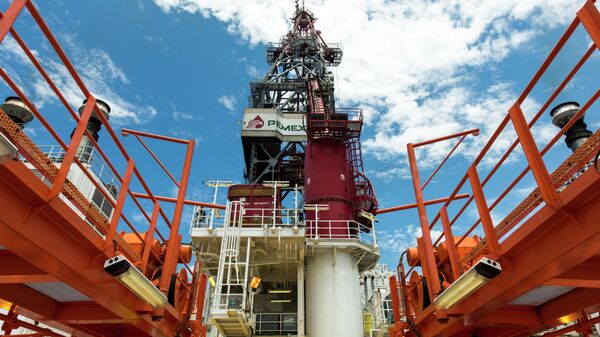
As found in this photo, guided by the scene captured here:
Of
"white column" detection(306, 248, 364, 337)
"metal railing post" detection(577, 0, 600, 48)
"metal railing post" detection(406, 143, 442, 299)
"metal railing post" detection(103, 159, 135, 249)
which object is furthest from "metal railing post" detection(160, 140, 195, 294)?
"white column" detection(306, 248, 364, 337)

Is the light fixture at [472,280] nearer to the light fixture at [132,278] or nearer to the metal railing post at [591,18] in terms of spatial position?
the metal railing post at [591,18]

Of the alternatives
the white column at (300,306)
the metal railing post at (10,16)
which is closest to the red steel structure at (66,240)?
the metal railing post at (10,16)

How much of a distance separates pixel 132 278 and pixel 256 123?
2656 centimetres

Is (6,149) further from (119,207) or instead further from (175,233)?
(175,233)

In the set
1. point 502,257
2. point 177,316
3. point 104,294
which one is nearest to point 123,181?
point 104,294

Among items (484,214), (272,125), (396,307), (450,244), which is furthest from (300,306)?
(272,125)

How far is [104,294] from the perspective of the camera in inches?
229

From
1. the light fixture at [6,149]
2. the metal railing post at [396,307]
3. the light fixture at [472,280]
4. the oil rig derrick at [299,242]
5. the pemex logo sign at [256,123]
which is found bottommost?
the light fixture at [472,280]

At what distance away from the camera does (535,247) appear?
4938 millimetres

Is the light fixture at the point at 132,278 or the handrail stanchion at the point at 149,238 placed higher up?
the handrail stanchion at the point at 149,238

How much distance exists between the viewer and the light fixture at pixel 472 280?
16.9ft

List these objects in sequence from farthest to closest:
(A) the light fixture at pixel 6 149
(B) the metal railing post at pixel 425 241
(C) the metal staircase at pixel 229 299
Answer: (C) the metal staircase at pixel 229 299 → (B) the metal railing post at pixel 425 241 → (A) the light fixture at pixel 6 149

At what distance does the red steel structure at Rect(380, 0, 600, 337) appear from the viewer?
408 centimetres

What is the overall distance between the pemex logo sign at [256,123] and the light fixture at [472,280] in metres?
25.9
